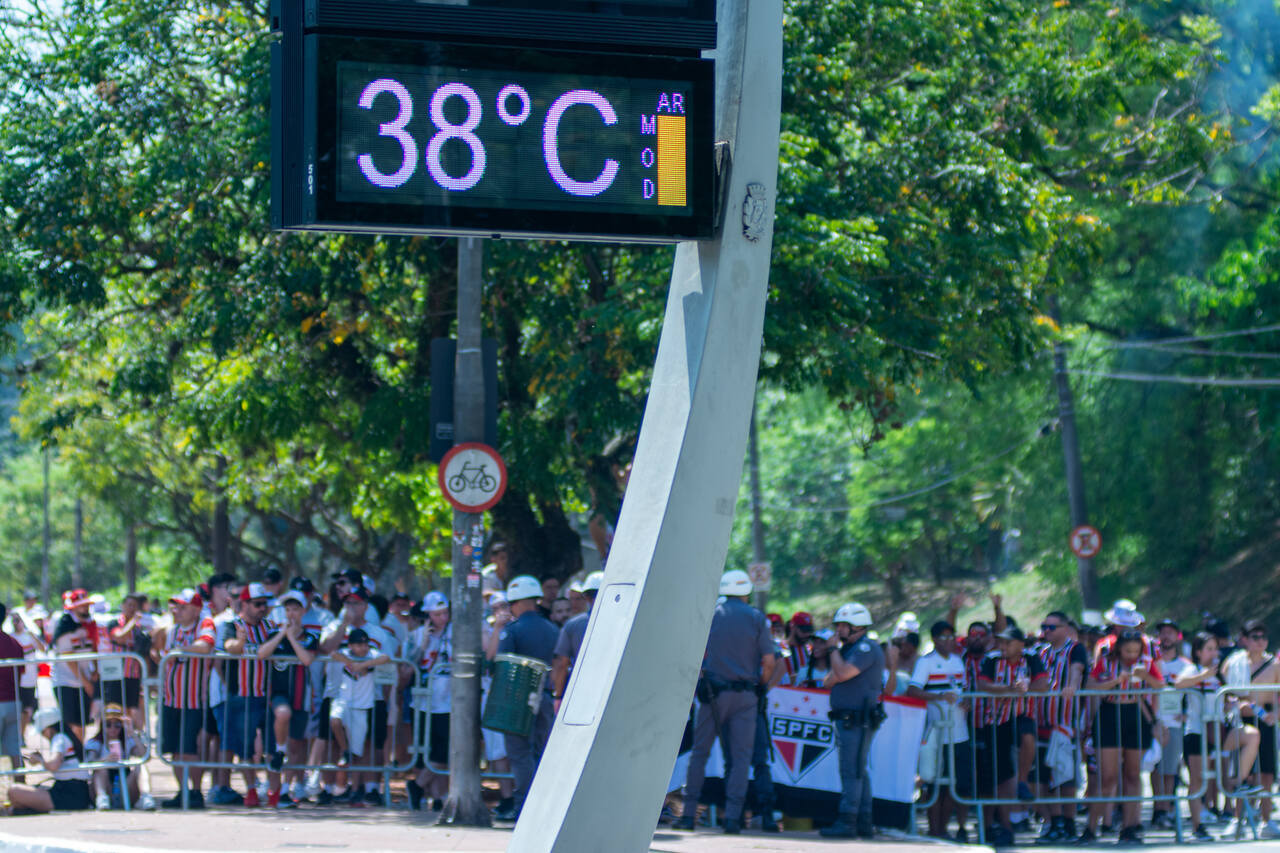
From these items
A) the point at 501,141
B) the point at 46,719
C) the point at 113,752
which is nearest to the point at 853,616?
the point at 113,752

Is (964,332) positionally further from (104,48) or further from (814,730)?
(104,48)

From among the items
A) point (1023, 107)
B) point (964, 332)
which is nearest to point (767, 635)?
point (964, 332)

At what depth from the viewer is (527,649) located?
493 inches

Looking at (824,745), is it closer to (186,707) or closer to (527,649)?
(527,649)

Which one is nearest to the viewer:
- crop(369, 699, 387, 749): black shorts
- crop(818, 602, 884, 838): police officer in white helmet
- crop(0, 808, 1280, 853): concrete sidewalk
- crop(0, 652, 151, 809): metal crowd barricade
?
crop(0, 808, 1280, 853): concrete sidewalk

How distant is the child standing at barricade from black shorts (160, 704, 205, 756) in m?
1.10

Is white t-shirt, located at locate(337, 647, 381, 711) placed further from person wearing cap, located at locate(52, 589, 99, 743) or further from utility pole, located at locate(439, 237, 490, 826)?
person wearing cap, located at locate(52, 589, 99, 743)

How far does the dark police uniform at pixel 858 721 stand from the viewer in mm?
11688

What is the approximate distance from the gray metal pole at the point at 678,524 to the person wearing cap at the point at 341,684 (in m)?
6.66

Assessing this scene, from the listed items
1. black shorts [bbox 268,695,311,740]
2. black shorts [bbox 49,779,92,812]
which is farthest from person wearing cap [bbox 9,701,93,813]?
black shorts [bbox 268,695,311,740]

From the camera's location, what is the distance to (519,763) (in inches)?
483

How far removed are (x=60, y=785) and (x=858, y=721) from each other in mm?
6308

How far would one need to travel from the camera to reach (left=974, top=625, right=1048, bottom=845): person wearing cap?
12.6m

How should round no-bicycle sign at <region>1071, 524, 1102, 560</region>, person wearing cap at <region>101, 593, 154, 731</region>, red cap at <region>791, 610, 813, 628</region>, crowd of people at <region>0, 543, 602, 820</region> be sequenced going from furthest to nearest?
round no-bicycle sign at <region>1071, 524, 1102, 560</region> < red cap at <region>791, 610, 813, 628</region> < person wearing cap at <region>101, 593, 154, 731</region> < crowd of people at <region>0, 543, 602, 820</region>
